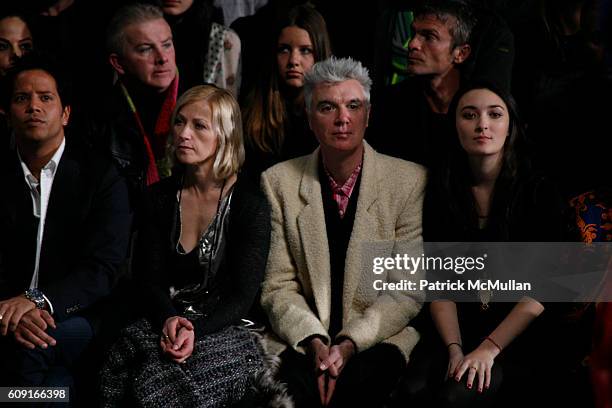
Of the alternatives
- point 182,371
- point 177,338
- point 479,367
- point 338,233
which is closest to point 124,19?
point 338,233

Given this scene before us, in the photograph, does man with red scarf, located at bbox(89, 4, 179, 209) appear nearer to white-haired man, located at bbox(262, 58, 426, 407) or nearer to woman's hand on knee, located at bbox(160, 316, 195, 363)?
white-haired man, located at bbox(262, 58, 426, 407)

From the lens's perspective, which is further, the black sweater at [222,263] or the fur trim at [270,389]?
the black sweater at [222,263]

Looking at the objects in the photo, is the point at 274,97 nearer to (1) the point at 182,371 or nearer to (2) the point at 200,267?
(2) the point at 200,267

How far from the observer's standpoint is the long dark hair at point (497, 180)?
3.70 m

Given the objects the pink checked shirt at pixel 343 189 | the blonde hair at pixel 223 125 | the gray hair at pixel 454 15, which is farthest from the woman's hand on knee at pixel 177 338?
the gray hair at pixel 454 15

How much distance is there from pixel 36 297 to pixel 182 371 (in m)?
0.68

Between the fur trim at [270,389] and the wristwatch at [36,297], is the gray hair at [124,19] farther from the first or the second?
the fur trim at [270,389]

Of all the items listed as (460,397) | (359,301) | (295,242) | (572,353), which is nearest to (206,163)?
(295,242)

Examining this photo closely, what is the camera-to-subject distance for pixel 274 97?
4.49 m

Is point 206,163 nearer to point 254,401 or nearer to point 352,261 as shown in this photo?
point 352,261

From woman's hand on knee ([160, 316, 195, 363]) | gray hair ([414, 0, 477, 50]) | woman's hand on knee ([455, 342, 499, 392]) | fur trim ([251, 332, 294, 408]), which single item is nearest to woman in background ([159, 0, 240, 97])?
gray hair ([414, 0, 477, 50])

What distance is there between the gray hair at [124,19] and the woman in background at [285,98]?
0.61m

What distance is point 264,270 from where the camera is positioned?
382 centimetres

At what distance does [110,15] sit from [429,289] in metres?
2.34
